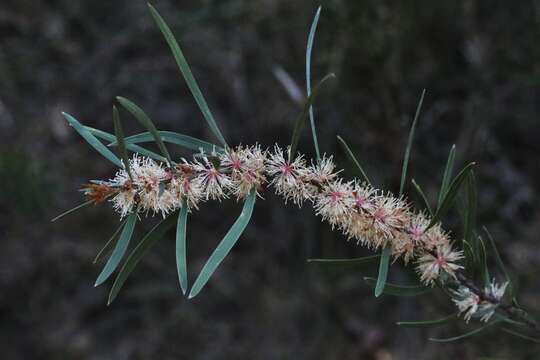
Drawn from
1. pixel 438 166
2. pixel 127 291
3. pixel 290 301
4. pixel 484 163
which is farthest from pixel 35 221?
pixel 484 163

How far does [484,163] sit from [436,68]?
18.0 inches

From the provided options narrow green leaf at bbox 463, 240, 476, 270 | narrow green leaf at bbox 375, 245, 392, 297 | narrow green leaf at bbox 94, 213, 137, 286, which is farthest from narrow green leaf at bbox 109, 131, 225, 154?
narrow green leaf at bbox 463, 240, 476, 270

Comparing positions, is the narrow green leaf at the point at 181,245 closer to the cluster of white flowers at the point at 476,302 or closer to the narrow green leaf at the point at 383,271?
the narrow green leaf at the point at 383,271

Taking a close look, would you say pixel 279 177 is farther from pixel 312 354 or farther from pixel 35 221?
pixel 35 221

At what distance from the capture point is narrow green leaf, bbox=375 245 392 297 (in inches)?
35.3

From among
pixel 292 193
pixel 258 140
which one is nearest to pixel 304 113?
pixel 292 193

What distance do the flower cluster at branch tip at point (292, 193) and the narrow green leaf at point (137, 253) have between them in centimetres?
3

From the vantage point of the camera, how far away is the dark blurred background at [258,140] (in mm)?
2477

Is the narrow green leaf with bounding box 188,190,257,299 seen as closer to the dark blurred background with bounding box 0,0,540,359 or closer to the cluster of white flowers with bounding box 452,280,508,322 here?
the cluster of white flowers with bounding box 452,280,508,322

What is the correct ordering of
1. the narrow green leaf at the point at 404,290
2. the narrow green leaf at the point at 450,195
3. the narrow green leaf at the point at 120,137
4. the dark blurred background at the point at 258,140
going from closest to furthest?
the narrow green leaf at the point at 120,137 < the narrow green leaf at the point at 450,195 < the narrow green leaf at the point at 404,290 < the dark blurred background at the point at 258,140

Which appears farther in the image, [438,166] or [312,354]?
[312,354]

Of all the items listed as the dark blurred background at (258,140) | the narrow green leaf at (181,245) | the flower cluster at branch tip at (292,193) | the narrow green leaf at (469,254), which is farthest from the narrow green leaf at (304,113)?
the dark blurred background at (258,140)

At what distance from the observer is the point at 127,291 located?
10.1ft

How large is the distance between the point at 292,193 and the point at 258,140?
2.02 metres
